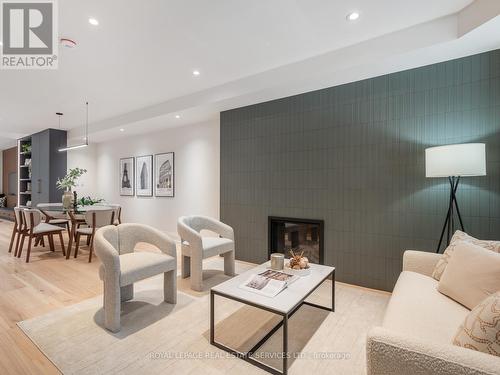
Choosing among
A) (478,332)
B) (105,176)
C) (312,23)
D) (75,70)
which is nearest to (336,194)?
(312,23)

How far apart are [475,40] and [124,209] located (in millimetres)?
7136

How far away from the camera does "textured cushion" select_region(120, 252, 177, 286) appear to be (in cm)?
221

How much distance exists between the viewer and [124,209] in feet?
22.1

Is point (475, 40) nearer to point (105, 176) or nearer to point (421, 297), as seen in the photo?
point (421, 297)

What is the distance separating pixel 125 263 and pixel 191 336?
0.87 metres

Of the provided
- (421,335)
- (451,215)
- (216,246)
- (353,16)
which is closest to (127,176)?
(216,246)

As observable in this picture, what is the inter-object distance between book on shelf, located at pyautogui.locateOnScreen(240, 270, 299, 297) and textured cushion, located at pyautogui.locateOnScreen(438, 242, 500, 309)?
1.08 m

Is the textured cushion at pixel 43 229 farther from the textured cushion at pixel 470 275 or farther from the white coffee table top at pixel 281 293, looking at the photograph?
the textured cushion at pixel 470 275

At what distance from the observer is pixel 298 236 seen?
371 cm

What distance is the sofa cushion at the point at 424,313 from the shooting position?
1.39m

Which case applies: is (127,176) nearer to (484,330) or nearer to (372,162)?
(372,162)

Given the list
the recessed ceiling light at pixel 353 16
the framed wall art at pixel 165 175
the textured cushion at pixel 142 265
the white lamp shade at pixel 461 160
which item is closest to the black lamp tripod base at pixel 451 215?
the white lamp shade at pixel 461 160

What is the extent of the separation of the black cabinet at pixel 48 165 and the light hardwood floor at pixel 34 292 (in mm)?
2137

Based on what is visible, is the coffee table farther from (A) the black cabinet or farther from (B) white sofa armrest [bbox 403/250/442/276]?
(A) the black cabinet
